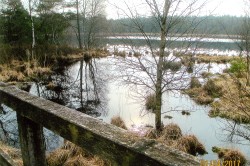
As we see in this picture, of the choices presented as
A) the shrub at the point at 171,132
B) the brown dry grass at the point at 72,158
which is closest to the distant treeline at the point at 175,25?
the shrub at the point at 171,132

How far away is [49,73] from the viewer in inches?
764

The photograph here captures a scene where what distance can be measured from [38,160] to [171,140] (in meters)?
6.89

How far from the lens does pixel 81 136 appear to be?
1.14m

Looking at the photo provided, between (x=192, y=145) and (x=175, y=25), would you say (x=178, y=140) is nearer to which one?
(x=192, y=145)

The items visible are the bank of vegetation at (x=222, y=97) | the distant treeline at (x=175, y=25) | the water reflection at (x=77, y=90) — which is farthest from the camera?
the water reflection at (x=77, y=90)

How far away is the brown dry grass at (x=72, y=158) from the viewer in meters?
6.20

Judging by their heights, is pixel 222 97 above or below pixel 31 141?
below

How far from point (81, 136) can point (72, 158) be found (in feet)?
18.6

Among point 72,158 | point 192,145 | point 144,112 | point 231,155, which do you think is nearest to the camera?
point 72,158

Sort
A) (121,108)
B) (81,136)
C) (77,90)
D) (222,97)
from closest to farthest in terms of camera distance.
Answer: (81,136) → (121,108) → (222,97) → (77,90)

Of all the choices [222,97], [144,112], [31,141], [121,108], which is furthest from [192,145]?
[31,141]

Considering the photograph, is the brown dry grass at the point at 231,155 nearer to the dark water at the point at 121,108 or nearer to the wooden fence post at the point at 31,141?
the dark water at the point at 121,108

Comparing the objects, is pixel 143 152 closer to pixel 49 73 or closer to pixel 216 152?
pixel 216 152

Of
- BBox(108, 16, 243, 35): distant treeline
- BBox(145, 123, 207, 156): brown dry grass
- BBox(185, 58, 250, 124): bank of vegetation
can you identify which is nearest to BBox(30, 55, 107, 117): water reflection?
BBox(145, 123, 207, 156): brown dry grass
